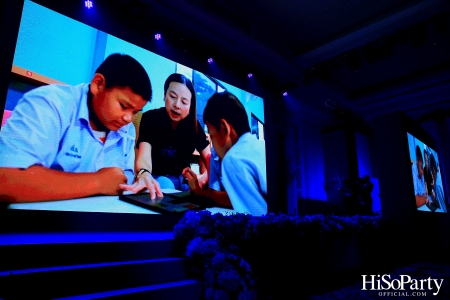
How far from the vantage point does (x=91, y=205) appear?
3.62m

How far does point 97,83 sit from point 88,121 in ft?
1.87

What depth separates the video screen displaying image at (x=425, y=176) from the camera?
5.40 metres

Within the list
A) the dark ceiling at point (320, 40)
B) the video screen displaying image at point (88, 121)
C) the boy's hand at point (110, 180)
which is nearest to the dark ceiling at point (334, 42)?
the dark ceiling at point (320, 40)

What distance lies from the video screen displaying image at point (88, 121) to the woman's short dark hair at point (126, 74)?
0.07 meters

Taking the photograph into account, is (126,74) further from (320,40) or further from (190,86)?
(320,40)

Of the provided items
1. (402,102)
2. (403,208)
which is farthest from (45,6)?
(402,102)

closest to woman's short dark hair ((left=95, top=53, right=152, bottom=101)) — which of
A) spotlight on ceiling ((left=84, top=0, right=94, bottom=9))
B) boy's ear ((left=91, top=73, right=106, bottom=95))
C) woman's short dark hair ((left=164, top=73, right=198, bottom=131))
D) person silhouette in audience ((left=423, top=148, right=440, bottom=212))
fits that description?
boy's ear ((left=91, top=73, right=106, bottom=95))

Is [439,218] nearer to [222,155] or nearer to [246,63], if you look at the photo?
[222,155]

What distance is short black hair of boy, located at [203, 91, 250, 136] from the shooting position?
5340 mm

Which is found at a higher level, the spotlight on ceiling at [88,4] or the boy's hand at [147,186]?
the spotlight on ceiling at [88,4]

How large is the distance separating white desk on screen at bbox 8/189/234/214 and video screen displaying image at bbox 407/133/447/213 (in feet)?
13.3

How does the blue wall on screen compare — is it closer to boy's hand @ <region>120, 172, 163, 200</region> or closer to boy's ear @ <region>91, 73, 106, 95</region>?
boy's ear @ <region>91, 73, 106, 95</region>

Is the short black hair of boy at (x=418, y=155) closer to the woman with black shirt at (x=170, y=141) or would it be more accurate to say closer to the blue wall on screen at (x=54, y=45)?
the woman with black shirt at (x=170, y=141)

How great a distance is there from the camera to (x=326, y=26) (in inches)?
238
